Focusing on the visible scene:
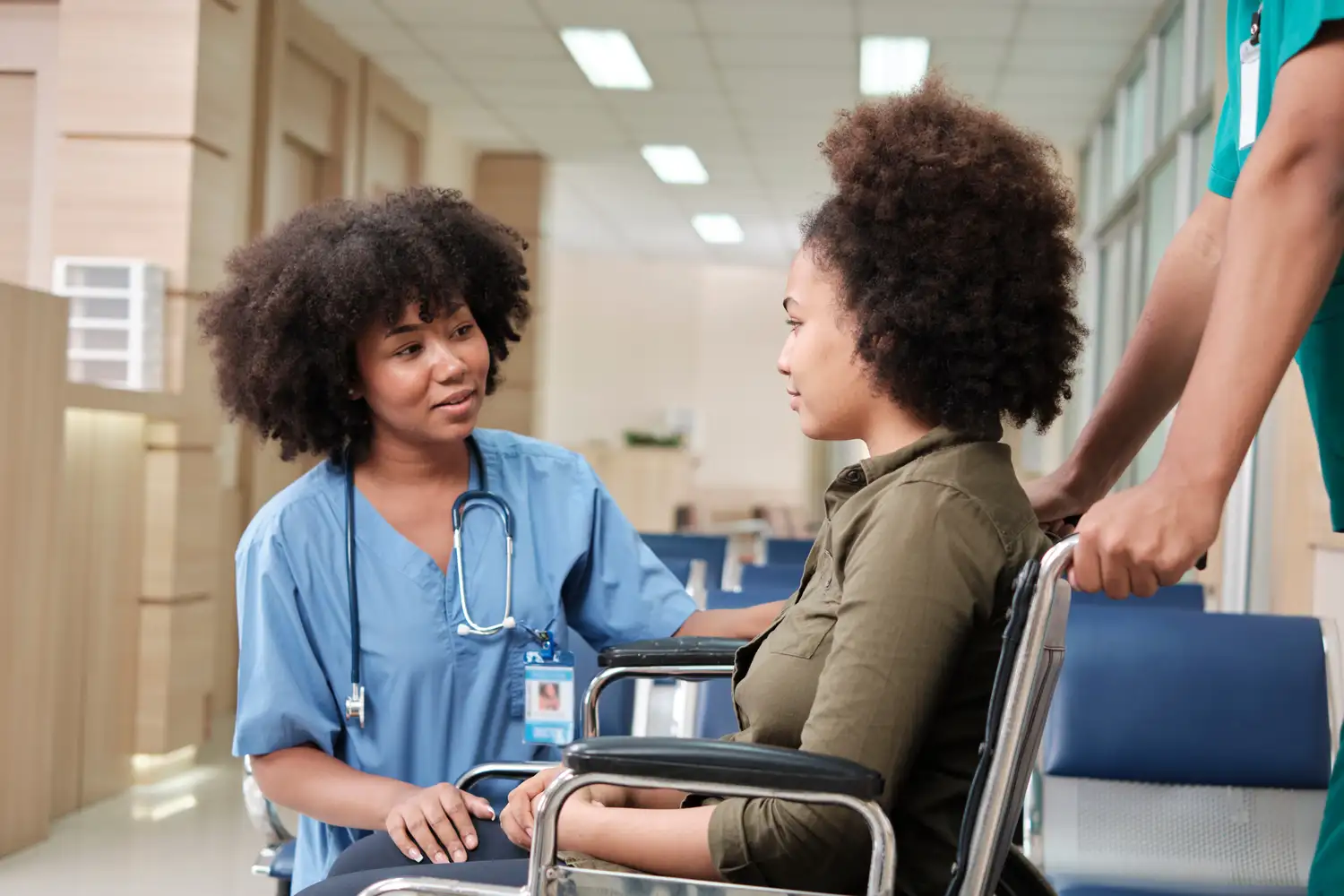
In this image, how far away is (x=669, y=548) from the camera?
398 cm

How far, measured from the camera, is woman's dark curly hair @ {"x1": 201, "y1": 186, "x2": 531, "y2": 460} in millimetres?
1772

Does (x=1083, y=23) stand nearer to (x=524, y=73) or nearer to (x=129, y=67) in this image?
(x=524, y=73)

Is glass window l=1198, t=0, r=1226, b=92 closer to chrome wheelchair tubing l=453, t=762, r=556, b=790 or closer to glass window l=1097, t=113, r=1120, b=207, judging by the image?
glass window l=1097, t=113, r=1120, b=207

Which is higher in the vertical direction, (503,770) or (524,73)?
(524,73)

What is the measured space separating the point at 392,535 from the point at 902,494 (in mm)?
858

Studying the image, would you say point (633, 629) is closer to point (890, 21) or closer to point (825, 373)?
point (825, 373)

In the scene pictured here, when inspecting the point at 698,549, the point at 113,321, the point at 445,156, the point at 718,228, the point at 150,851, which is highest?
the point at 718,228

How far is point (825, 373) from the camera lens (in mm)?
1222

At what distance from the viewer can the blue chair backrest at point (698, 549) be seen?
3.84 meters

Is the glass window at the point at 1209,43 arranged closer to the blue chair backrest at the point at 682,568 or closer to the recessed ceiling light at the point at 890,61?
the recessed ceiling light at the point at 890,61

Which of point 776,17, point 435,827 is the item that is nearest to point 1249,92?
point 435,827

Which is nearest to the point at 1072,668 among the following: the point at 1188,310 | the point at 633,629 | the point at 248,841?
the point at 633,629

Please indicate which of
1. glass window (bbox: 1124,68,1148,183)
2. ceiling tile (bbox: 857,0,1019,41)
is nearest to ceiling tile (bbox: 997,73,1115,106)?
glass window (bbox: 1124,68,1148,183)

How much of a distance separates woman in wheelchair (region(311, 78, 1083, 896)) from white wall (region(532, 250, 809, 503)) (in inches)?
488
